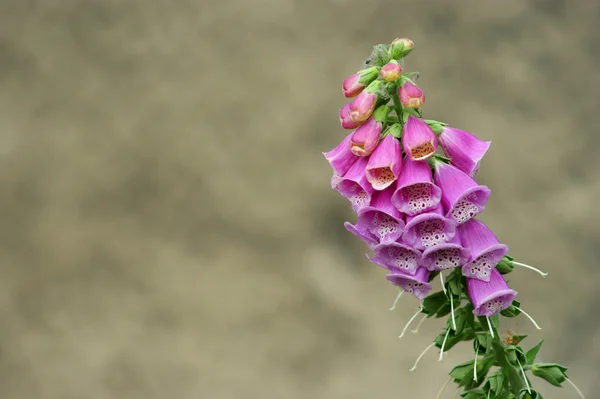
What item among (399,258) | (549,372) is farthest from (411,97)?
(549,372)

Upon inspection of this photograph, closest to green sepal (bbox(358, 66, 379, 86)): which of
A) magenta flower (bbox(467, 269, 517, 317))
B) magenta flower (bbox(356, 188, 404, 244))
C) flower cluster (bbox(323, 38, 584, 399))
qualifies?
flower cluster (bbox(323, 38, 584, 399))

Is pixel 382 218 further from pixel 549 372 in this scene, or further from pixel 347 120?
pixel 549 372

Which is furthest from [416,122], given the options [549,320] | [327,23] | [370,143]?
[549,320]

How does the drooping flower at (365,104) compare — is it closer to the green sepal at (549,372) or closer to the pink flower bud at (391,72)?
the pink flower bud at (391,72)

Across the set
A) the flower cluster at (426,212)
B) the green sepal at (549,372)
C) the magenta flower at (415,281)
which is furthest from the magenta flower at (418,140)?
the green sepal at (549,372)

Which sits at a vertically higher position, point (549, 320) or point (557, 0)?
point (557, 0)

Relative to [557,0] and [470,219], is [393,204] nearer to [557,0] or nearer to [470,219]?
[470,219]
